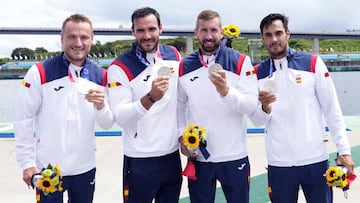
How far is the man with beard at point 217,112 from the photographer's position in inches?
120

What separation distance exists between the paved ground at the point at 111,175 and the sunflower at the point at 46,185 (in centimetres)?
228

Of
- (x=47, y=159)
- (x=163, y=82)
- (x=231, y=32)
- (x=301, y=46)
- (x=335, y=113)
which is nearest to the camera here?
(x=163, y=82)

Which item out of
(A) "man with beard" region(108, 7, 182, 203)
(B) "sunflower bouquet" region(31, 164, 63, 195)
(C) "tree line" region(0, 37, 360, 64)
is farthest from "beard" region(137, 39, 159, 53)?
(C) "tree line" region(0, 37, 360, 64)

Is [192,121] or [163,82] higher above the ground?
[163,82]

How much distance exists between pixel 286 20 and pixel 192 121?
44.1 inches

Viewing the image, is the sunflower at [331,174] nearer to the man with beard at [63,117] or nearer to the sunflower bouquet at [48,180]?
the man with beard at [63,117]

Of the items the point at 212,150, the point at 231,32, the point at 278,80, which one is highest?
the point at 231,32

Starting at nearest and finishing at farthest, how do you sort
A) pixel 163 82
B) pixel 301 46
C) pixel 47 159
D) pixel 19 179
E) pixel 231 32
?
pixel 163 82
pixel 47 159
pixel 231 32
pixel 19 179
pixel 301 46

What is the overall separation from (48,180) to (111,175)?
335cm

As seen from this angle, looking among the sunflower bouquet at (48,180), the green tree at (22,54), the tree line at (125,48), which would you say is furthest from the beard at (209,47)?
the green tree at (22,54)

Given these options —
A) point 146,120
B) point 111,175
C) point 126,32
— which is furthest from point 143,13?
point 126,32

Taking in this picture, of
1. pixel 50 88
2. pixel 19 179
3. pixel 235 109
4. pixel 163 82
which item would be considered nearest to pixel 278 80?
pixel 235 109

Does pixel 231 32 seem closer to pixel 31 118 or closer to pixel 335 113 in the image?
pixel 335 113

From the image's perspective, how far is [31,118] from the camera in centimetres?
292
